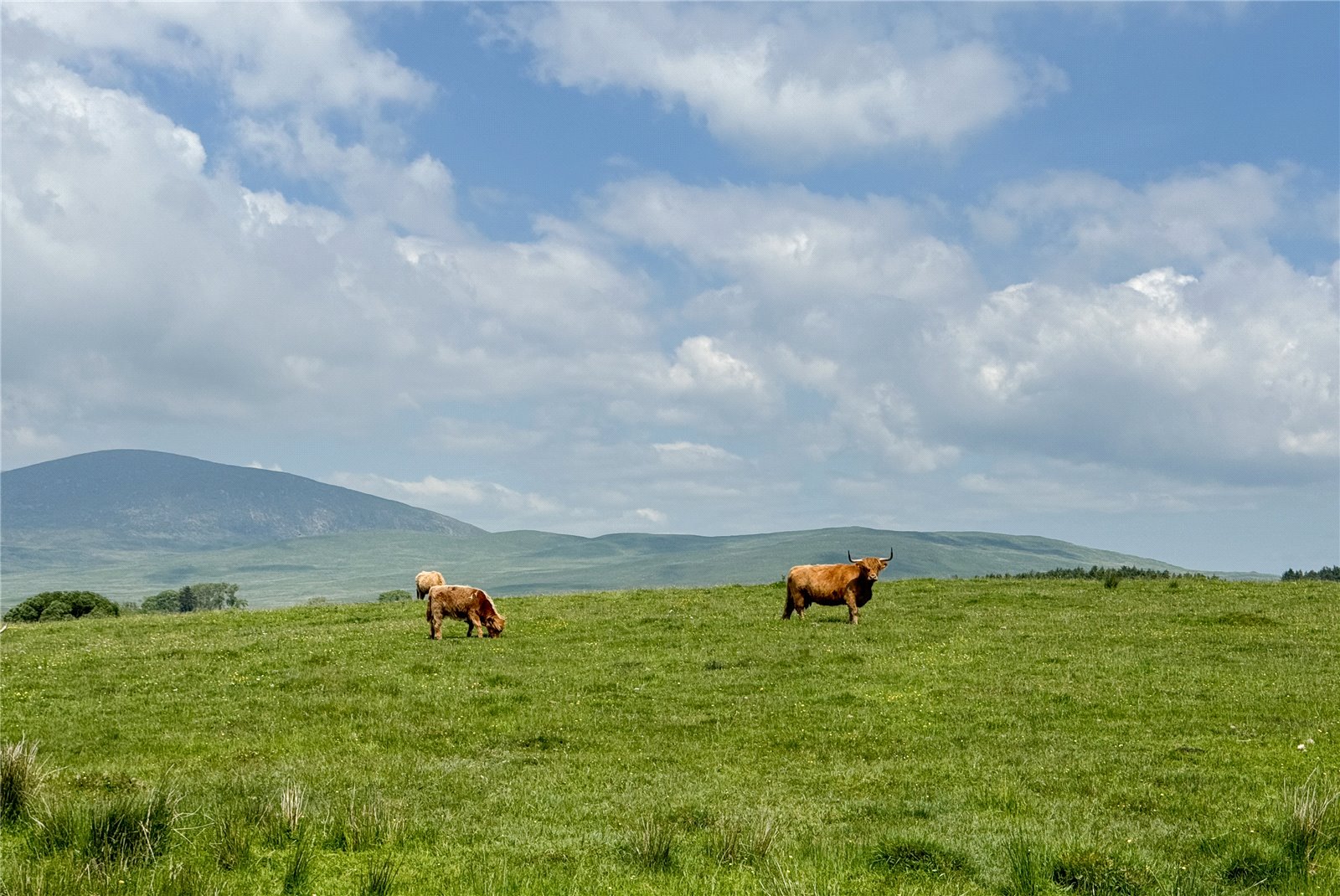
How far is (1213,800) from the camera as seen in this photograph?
1404 centimetres

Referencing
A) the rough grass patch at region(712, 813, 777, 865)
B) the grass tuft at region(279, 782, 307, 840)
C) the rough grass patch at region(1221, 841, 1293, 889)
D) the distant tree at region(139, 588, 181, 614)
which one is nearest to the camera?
the rough grass patch at region(1221, 841, 1293, 889)

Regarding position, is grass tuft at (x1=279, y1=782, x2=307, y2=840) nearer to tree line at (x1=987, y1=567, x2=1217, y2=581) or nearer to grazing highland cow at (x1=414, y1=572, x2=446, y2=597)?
grazing highland cow at (x1=414, y1=572, x2=446, y2=597)

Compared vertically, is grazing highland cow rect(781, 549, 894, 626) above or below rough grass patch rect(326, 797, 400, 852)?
above

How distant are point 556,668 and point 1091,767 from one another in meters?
14.6

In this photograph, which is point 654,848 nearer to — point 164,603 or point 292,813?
point 292,813

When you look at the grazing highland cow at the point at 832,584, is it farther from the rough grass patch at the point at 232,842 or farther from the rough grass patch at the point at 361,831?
the rough grass patch at the point at 232,842

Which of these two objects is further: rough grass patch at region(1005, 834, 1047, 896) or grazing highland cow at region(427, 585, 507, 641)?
grazing highland cow at region(427, 585, 507, 641)

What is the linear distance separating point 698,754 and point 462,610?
16.2m

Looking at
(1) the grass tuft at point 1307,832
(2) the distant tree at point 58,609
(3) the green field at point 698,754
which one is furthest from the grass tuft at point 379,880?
(2) the distant tree at point 58,609

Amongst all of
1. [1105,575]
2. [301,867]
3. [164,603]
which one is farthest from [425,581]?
[164,603]

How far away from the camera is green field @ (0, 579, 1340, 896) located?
441 inches

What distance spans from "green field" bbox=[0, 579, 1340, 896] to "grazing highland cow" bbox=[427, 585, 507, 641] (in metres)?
0.85

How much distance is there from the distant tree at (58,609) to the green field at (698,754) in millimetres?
15728

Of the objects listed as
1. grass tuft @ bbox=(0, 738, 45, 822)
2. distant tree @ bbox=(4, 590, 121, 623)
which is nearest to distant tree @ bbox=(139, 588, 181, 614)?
distant tree @ bbox=(4, 590, 121, 623)
